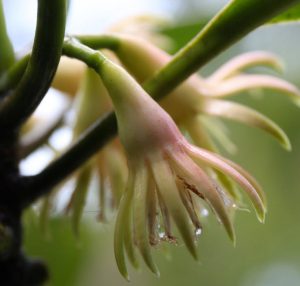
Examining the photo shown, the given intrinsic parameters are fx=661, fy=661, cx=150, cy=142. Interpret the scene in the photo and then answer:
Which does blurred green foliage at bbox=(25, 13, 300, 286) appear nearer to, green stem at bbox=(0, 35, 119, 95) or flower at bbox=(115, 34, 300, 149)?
flower at bbox=(115, 34, 300, 149)

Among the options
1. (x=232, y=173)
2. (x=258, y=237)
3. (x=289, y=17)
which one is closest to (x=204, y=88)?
(x=289, y=17)

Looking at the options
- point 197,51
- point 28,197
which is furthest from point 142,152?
point 28,197

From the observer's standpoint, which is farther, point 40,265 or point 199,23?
point 199,23

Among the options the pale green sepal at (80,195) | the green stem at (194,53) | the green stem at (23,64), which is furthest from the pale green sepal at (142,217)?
the pale green sepal at (80,195)

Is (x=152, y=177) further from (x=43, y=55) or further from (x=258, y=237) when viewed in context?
(x=258, y=237)

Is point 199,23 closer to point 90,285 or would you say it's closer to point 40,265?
point 40,265
